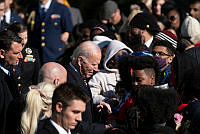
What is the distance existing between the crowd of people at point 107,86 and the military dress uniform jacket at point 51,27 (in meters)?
1.27

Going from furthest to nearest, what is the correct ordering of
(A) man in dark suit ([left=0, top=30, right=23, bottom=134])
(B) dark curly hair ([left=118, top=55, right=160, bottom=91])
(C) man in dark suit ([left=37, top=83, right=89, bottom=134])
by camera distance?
(A) man in dark suit ([left=0, top=30, right=23, bottom=134]) → (B) dark curly hair ([left=118, top=55, right=160, bottom=91]) → (C) man in dark suit ([left=37, top=83, right=89, bottom=134])

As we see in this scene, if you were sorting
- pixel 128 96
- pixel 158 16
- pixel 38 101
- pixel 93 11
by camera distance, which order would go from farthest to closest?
pixel 93 11 < pixel 158 16 < pixel 128 96 < pixel 38 101

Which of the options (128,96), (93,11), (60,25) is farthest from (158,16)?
(128,96)

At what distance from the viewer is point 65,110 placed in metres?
4.59

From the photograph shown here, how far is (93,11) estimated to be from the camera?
46.7 ft

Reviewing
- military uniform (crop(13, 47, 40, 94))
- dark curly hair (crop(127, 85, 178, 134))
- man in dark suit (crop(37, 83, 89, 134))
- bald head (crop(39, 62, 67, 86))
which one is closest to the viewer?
dark curly hair (crop(127, 85, 178, 134))

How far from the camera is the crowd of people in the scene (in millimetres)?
4598

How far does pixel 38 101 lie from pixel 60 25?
590cm

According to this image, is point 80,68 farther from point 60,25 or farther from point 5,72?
point 60,25

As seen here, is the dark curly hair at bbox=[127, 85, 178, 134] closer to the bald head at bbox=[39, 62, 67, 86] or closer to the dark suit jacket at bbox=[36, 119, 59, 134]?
the dark suit jacket at bbox=[36, 119, 59, 134]

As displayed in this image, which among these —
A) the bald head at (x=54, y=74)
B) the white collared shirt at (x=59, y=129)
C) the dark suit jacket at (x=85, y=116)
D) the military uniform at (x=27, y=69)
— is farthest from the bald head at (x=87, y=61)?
the white collared shirt at (x=59, y=129)

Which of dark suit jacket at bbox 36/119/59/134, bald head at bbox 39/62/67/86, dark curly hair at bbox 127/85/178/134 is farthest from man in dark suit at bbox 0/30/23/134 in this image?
dark curly hair at bbox 127/85/178/134

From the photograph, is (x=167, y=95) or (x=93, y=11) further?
(x=93, y=11)

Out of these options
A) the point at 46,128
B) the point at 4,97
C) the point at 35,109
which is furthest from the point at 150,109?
the point at 4,97
